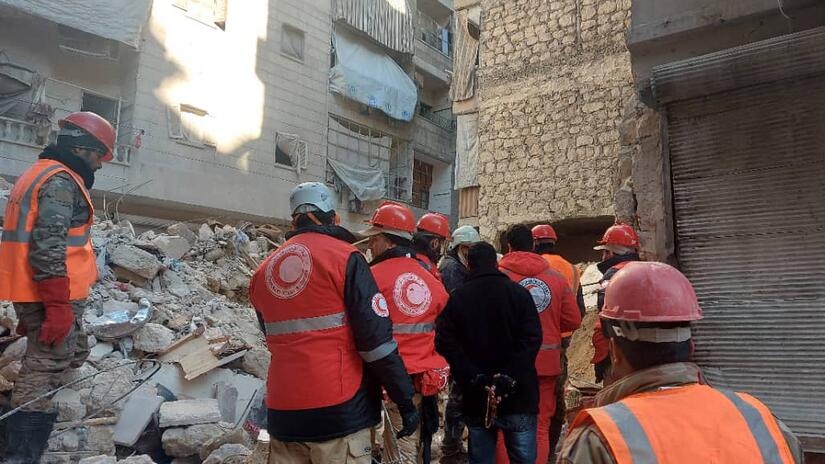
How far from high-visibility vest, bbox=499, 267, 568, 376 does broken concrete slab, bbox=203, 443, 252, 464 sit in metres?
2.18

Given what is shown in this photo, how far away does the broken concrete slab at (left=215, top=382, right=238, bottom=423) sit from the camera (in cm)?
483

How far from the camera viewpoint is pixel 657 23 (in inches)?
157

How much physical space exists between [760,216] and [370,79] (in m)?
17.4

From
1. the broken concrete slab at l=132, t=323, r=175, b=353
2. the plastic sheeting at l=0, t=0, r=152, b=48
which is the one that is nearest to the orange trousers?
the broken concrete slab at l=132, t=323, r=175, b=353

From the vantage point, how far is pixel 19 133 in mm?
12008

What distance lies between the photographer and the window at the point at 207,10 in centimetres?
1502

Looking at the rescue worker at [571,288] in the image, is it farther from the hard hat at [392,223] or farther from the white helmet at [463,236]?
the hard hat at [392,223]

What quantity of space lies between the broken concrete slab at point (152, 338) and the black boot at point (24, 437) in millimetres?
1767

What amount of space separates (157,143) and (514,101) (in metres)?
8.78

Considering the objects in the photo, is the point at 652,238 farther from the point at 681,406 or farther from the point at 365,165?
the point at 365,165

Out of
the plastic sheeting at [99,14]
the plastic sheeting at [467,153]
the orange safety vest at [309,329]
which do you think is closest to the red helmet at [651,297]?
the orange safety vest at [309,329]

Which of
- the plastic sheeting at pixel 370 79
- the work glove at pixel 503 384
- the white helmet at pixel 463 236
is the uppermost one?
the plastic sheeting at pixel 370 79

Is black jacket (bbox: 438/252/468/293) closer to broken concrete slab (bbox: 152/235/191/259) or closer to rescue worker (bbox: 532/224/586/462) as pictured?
rescue worker (bbox: 532/224/586/462)

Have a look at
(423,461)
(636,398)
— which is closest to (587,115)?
(423,461)
